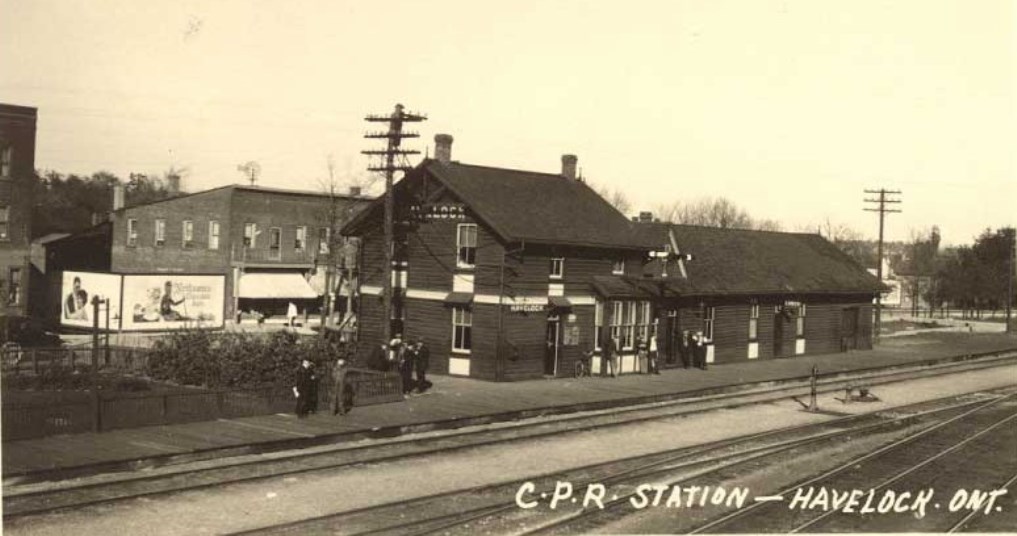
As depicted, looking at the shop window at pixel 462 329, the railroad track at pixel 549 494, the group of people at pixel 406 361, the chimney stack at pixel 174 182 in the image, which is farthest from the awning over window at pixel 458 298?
the chimney stack at pixel 174 182

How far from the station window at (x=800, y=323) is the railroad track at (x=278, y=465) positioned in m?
18.6

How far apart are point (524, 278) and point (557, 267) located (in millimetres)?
1699

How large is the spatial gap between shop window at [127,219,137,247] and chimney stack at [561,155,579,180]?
2501 cm

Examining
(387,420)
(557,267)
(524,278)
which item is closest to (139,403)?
(387,420)

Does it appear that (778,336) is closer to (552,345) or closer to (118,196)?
(552,345)

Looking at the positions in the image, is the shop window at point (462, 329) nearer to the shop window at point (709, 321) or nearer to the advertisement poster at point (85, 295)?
the shop window at point (709, 321)

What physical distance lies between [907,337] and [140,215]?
46095mm

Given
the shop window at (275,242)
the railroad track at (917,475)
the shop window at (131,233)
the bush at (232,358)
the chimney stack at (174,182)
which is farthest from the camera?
the chimney stack at (174,182)

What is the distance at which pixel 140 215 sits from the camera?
4975 centimetres

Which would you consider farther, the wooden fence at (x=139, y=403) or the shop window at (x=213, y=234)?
the shop window at (x=213, y=234)

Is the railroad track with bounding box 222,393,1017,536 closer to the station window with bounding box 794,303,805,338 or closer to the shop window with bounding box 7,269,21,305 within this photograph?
the station window with bounding box 794,303,805,338

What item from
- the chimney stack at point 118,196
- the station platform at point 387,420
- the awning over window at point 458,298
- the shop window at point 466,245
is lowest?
the station platform at point 387,420

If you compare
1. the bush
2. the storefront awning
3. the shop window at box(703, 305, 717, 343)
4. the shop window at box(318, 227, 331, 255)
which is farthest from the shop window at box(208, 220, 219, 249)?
the shop window at box(703, 305, 717, 343)

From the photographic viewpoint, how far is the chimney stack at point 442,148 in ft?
108
